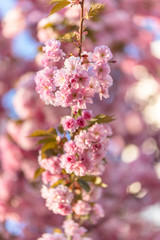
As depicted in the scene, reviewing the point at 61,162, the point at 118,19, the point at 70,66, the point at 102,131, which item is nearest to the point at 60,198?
the point at 61,162

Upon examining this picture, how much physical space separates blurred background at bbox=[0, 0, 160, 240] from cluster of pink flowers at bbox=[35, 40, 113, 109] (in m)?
1.60

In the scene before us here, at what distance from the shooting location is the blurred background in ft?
14.2

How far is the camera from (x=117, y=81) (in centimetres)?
584

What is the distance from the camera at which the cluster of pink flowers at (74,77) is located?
4.43 ft

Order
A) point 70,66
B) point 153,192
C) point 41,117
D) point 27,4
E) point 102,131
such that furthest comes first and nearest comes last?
point 27,4, point 153,192, point 41,117, point 102,131, point 70,66

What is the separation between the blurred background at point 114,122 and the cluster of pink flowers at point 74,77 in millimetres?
1599

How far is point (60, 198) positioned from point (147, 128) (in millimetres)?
4826

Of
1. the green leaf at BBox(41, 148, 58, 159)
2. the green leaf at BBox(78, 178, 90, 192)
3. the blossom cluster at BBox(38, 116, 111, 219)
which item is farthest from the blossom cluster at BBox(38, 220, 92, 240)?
the green leaf at BBox(41, 148, 58, 159)

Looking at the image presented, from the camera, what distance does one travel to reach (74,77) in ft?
Answer: 4.39

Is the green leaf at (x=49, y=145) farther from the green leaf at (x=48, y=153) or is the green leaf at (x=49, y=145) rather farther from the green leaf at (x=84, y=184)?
the green leaf at (x=84, y=184)

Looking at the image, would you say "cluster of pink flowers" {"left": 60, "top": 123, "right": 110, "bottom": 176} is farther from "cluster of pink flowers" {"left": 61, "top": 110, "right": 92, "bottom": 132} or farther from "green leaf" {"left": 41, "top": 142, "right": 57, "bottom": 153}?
"green leaf" {"left": 41, "top": 142, "right": 57, "bottom": 153}

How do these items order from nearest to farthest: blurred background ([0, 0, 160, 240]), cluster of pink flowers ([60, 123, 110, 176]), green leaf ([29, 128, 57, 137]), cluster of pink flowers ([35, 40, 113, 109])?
1. cluster of pink flowers ([35, 40, 113, 109])
2. cluster of pink flowers ([60, 123, 110, 176])
3. green leaf ([29, 128, 57, 137])
4. blurred background ([0, 0, 160, 240])

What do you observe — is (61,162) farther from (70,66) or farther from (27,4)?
(27,4)

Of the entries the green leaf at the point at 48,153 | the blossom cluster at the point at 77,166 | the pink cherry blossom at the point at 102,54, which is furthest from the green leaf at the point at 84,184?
the pink cherry blossom at the point at 102,54
